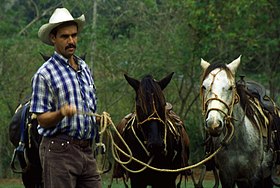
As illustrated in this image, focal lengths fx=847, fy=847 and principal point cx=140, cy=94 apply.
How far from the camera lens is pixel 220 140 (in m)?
11.0

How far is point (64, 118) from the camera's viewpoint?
752cm

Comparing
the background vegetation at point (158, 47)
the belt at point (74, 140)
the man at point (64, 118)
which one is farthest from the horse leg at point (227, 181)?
the background vegetation at point (158, 47)

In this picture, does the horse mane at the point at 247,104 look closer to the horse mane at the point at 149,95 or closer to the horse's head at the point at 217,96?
the horse's head at the point at 217,96

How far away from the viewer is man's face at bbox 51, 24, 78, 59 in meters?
7.61

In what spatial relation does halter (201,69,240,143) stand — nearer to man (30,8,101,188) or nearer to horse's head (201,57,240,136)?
horse's head (201,57,240,136)

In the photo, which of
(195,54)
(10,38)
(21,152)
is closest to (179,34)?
(195,54)

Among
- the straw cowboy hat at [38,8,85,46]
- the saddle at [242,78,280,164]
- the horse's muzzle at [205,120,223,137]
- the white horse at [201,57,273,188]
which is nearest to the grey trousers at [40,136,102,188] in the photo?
the straw cowboy hat at [38,8,85,46]

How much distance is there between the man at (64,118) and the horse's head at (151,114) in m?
3.70

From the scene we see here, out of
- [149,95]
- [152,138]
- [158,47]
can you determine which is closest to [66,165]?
[152,138]

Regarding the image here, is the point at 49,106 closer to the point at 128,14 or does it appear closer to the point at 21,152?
the point at 21,152

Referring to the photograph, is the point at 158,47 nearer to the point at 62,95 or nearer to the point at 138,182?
the point at 138,182

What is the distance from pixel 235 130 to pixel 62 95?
13.4ft

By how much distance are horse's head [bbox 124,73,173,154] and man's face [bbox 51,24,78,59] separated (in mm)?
3822

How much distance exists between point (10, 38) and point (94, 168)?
63.7 feet
